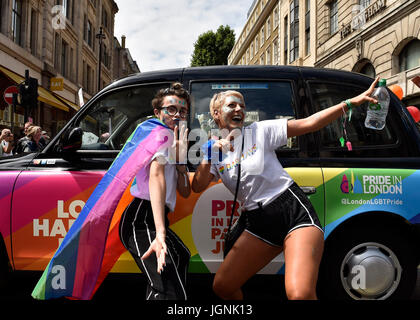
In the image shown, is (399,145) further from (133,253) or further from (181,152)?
(133,253)

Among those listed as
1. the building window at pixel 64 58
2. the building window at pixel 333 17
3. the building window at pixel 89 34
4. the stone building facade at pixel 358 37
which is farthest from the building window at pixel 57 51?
the building window at pixel 333 17

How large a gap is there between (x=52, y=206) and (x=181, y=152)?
1.41 metres

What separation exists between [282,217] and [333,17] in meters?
21.9

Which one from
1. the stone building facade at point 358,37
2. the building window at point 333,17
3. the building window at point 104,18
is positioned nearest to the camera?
the stone building facade at point 358,37

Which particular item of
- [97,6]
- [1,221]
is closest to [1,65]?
[1,221]

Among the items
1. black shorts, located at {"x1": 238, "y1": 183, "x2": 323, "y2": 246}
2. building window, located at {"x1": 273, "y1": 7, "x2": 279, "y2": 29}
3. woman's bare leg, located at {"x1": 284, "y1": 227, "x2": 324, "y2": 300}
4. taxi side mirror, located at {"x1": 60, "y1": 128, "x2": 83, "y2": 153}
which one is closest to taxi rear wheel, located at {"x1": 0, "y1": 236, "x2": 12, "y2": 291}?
taxi side mirror, located at {"x1": 60, "y1": 128, "x2": 83, "y2": 153}

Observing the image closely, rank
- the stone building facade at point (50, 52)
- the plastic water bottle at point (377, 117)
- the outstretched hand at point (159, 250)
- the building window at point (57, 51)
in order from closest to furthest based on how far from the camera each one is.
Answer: the outstretched hand at point (159, 250) → the plastic water bottle at point (377, 117) → the stone building facade at point (50, 52) → the building window at point (57, 51)

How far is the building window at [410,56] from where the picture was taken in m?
14.0

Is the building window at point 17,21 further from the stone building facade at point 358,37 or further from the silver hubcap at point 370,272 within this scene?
the silver hubcap at point 370,272

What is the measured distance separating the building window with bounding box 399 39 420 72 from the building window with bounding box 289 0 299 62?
13.2 m

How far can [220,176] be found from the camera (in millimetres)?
2252

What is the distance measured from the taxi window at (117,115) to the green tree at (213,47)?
4486cm

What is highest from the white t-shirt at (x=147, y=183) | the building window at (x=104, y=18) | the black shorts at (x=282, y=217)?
the building window at (x=104, y=18)

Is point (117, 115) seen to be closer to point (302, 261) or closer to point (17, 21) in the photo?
point (302, 261)
